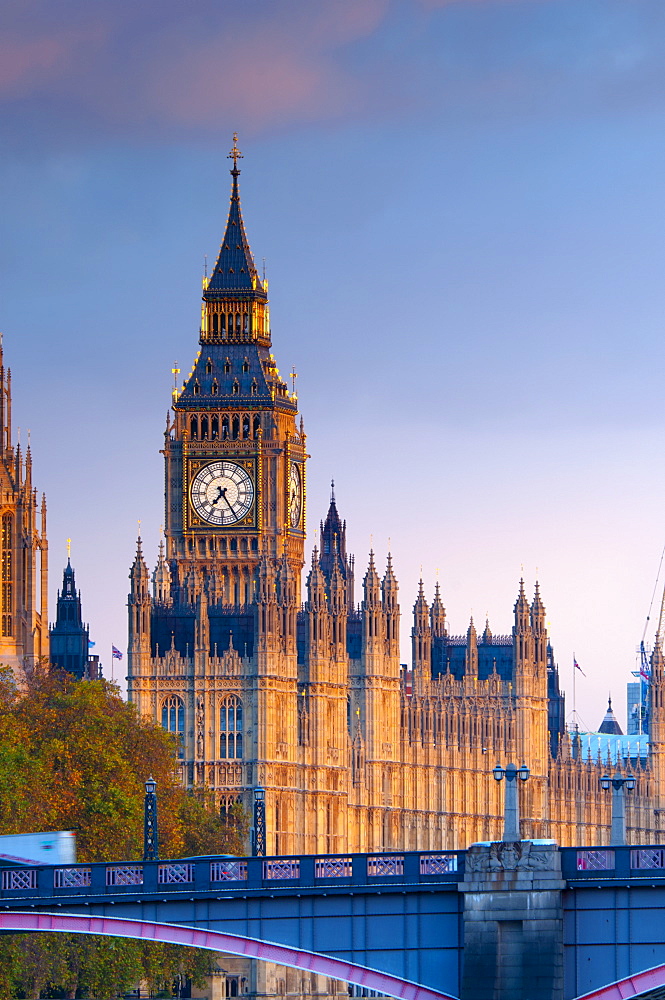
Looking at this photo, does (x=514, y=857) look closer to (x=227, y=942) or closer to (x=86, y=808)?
(x=227, y=942)

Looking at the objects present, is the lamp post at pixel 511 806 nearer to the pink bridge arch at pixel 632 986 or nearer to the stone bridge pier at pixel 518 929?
the stone bridge pier at pixel 518 929

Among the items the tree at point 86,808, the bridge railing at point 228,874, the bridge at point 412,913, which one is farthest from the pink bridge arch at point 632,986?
the tree at point 86,808

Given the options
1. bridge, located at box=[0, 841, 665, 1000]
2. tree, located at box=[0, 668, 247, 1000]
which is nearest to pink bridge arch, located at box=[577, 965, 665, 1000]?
bridge, located at box=[0, 841, 665, 1000]

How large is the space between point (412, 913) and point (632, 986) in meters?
7.74

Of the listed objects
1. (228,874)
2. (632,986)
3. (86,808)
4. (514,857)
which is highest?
(86,808)

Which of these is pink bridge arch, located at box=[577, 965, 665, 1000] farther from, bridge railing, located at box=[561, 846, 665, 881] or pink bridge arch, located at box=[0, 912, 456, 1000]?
pink bridge arch, located at box=[0, 912, 456, 1000]

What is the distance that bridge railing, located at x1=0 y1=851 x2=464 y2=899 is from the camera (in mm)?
122875

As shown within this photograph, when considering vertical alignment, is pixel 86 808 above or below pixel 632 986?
above

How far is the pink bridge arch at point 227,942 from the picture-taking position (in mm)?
122438

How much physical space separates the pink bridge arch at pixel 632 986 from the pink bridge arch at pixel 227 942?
18.0 feet

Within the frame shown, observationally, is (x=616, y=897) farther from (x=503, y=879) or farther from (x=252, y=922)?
(x=252, y=922)

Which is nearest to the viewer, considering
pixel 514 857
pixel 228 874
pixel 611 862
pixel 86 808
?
pixel 514 857

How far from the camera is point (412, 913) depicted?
4813 inches

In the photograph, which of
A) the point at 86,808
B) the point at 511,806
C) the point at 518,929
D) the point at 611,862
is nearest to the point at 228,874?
the point at 511,806
